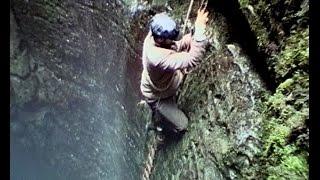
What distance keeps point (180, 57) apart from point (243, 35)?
21cm

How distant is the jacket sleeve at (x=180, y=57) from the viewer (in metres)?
1.92

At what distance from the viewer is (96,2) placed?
7.07ft

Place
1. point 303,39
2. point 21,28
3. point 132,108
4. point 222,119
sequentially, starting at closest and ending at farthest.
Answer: point 303,39 → point 222,119 → point 132,108 → point 21,28

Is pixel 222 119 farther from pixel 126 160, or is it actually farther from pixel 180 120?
pixel 126 160

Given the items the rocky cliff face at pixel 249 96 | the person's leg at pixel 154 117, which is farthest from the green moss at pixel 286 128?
the person's leg at pixel 154 117

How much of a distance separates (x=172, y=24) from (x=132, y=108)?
0.34m

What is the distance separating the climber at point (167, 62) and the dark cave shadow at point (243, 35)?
6 cm

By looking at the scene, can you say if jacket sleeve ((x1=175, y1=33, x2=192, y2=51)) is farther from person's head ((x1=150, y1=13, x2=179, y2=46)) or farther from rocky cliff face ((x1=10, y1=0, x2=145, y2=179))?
rocky cliff face ((x1=10, y1=0, x2=145, y2=179))

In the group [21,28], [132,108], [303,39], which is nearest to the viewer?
[303,39]

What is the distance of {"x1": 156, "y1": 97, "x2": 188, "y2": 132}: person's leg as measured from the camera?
1.99 metres

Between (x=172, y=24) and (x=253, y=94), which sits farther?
(x=172, y=24)

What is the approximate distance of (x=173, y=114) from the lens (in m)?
2.00

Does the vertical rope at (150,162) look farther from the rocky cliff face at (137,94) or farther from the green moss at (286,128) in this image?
the green moss at (286,128)
